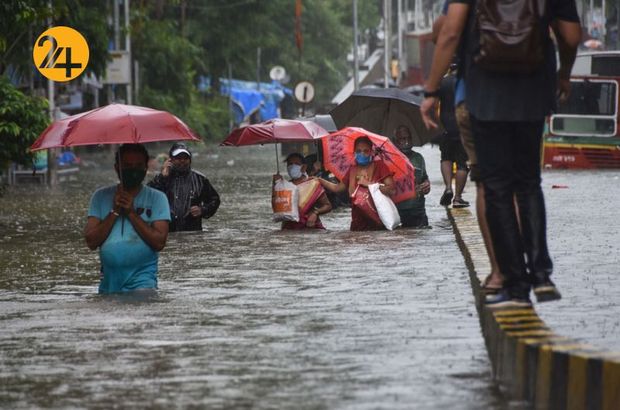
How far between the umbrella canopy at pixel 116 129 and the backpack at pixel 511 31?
5.05 metres

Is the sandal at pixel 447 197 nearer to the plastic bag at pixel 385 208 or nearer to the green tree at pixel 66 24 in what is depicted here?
the plastic bag at pixel 385 208

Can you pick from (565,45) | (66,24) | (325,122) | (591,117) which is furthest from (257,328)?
(591,117)

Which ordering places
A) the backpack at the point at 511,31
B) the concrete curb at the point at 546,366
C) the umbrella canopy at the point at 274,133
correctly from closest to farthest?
the concrete curb at the point at 546,366 → the backpack at the point at 511,31 → the umbrella canopy at the point at 274,133

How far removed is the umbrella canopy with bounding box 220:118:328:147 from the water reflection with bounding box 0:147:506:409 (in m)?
2.26

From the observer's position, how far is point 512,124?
27.5 feet

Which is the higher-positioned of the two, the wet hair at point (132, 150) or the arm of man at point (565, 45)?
the arm of man at point (565, 45)

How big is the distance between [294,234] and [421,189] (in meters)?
1.54

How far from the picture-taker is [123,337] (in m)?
9.45

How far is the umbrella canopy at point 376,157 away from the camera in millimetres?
18359

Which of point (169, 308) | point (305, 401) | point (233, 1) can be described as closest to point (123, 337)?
point (169, 308)

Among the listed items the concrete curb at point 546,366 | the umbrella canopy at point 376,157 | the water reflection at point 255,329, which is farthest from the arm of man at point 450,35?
the umbrella canopy at point 376,157

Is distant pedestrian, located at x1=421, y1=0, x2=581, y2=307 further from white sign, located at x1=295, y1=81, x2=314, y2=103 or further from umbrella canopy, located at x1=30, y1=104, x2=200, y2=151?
white sign, located at x1=295, y1=81, x2=314, y2=103

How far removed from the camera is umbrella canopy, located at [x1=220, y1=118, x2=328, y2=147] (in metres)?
19.2

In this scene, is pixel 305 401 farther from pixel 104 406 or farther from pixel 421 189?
pixel 421 189
